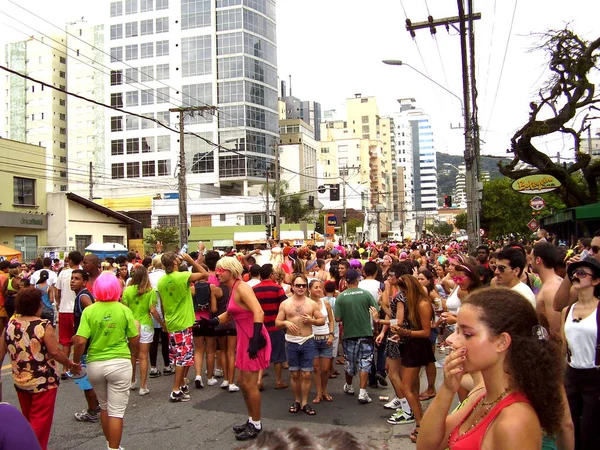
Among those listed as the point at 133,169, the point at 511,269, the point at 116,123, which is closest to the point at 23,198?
the point at 511,269

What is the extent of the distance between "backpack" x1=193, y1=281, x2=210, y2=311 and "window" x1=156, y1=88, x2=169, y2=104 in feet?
229

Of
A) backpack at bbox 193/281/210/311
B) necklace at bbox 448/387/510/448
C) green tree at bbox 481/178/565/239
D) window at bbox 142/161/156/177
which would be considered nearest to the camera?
necklace at bbox 448/387/510/448

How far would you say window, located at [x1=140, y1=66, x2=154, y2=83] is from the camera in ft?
244

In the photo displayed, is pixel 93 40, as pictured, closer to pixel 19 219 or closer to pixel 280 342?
pixel 19 219

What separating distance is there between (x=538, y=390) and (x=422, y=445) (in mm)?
702

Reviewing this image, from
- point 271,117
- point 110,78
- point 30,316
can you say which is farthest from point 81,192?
point 30,316

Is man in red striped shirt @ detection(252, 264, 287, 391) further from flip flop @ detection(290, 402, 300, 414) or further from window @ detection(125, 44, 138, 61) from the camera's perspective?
window @ detection(125, 44, 138, 61)

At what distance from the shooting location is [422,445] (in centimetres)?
262

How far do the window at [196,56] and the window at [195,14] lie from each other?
1.82 metres

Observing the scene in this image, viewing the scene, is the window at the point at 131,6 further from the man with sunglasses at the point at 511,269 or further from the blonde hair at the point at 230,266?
the man with sunglasses at the point at 511,269

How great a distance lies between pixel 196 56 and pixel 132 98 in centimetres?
1152

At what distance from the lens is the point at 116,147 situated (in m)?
76.2

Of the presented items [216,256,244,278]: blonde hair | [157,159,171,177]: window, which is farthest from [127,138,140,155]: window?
[216,256,244,278]: blonde hair

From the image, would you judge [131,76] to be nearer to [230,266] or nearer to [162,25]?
[162,25]
